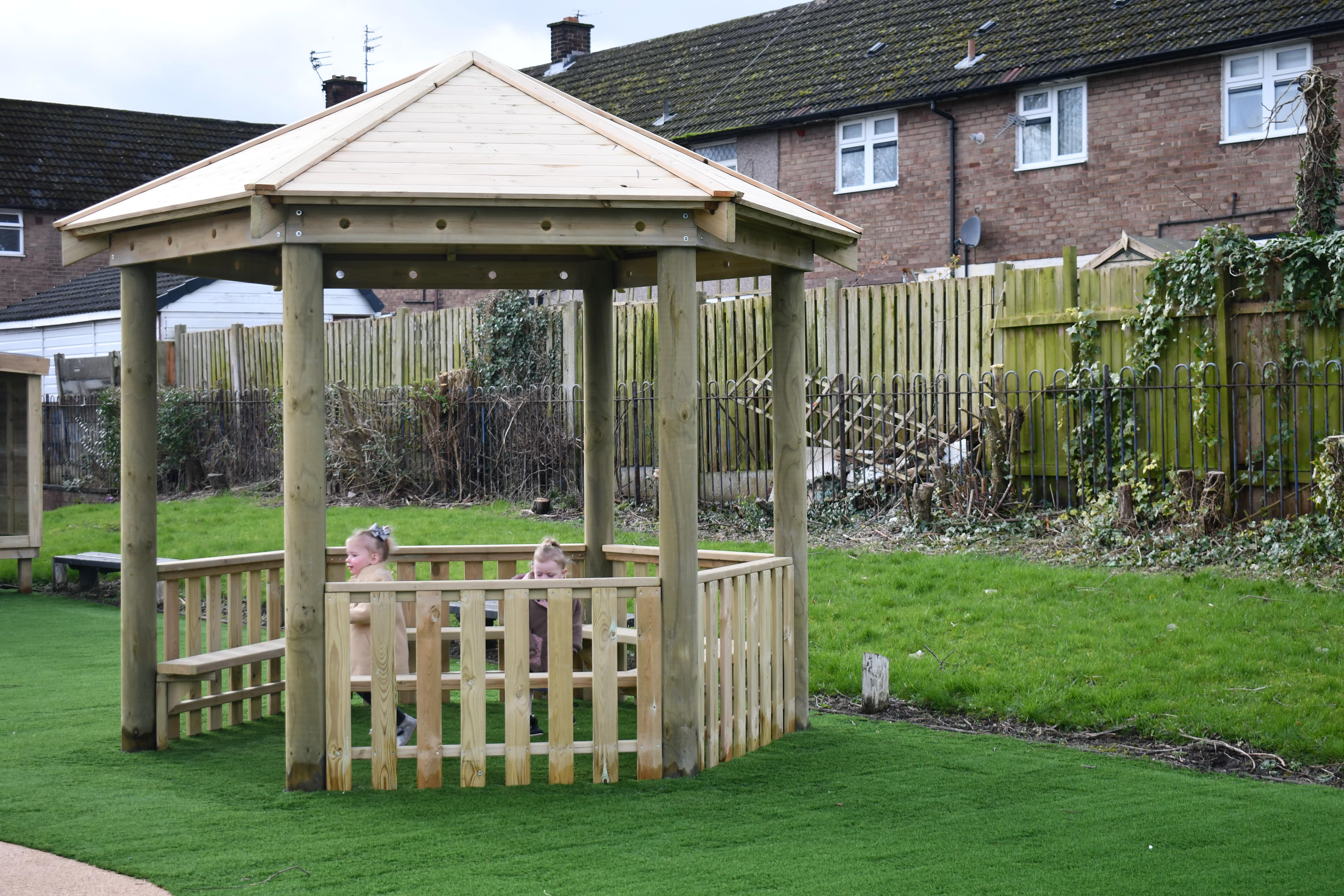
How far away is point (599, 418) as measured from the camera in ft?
27.8

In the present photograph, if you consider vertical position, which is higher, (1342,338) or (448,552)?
(1342,338)

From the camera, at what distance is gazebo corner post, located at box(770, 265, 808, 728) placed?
739 cm

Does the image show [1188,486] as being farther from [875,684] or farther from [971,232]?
[971,232]

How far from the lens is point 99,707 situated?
808cm

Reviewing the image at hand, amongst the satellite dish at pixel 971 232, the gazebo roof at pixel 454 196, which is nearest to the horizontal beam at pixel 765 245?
the gazebo roof at pixel 454 196

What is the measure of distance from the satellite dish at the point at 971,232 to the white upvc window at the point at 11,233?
77.5 ft

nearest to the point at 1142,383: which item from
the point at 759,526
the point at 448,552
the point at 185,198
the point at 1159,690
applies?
the point at 759,526

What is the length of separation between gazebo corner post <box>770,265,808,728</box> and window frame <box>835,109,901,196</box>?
1570cm

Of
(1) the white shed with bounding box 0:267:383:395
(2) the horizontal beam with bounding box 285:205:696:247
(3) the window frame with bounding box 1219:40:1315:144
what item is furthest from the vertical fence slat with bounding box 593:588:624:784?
(1) the white shed with bounding box 0:267:383:395

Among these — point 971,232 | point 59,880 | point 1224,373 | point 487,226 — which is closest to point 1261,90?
point 971,232

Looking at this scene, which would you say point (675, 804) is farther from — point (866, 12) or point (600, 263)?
point (866, 12)

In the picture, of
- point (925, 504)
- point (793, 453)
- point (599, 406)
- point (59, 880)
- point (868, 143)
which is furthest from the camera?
point (868, 143)

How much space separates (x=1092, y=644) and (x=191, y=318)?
21.7m

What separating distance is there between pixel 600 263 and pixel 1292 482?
6789 millimetres
